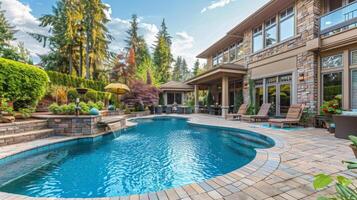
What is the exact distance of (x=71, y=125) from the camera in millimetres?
6645

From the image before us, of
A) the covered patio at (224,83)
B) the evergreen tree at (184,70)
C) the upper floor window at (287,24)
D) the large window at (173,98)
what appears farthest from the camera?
the evergreen tree at (184,70)

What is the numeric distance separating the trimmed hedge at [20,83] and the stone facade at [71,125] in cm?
150

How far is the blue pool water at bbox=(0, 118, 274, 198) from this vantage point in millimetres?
3152

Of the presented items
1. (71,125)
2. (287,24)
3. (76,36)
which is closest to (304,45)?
(287,24)

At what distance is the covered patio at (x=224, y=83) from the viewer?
12.3 meters

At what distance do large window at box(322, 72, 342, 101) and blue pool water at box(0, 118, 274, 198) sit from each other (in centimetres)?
422

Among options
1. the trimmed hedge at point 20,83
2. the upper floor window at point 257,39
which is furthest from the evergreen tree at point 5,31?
the upper floor window at point 257,39

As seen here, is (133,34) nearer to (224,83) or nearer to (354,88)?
(224,83)

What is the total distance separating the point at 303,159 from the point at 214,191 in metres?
2.40

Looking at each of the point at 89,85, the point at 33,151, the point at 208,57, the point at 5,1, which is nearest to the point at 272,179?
the point at 33,151

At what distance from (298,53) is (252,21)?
3960 mm

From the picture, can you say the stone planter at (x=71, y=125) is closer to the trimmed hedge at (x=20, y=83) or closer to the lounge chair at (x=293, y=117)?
the trimmed hedge at (x=20, y=83)

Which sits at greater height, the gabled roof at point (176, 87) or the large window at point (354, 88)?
the gabled roof at point (176, 87)

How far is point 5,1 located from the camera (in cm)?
1964
